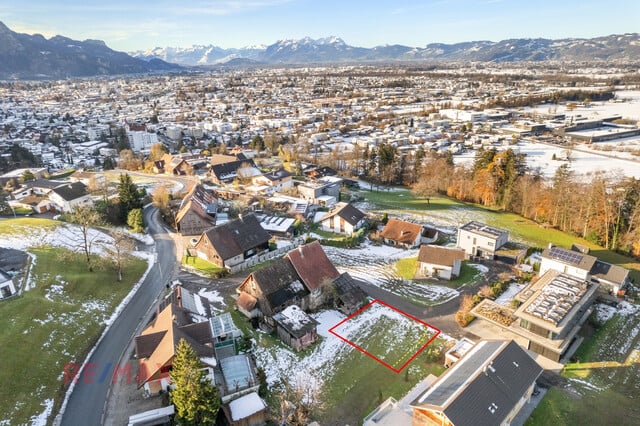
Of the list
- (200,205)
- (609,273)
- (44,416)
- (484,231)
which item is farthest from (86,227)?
(609,273)

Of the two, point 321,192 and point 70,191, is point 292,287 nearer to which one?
point 321,192

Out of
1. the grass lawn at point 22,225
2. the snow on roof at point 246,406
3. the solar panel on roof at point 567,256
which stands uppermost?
the grass lawn at point 22,225

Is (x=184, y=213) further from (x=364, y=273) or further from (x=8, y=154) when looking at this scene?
(x=8, y=154)

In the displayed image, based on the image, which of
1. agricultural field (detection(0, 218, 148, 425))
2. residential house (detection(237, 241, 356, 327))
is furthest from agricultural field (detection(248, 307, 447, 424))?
agricultural field (detection(0, 218, 148, 425))

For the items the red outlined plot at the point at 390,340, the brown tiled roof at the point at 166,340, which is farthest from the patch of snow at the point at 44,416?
the red outlined plot at the point at 390,340

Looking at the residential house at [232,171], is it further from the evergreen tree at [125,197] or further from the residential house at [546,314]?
the residential house at [546,314]

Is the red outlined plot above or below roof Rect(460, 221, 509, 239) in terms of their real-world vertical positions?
below

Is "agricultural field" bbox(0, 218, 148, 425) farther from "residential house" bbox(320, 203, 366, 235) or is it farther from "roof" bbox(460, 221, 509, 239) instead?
"roof" bbox(460, 221, 509, 239)
